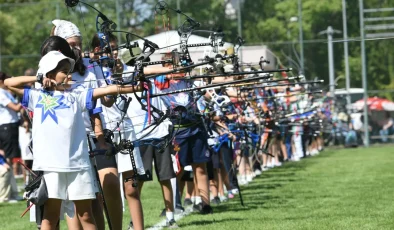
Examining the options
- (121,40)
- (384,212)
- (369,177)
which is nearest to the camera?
(384,212)

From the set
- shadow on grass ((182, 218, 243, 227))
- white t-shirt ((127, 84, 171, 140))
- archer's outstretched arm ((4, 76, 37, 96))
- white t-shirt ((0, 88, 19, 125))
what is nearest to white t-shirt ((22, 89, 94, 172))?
archer's outstretched arm ((4, 76, 37, 96))

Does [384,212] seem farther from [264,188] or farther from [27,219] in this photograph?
[264,188]

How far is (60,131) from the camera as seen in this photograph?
7414 millimetres

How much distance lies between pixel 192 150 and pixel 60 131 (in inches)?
205

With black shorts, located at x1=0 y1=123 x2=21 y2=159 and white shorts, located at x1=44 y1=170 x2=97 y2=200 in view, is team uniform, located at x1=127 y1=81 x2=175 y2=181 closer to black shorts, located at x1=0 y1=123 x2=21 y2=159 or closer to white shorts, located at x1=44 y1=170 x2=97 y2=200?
white shorts, located at x1=44 y1=170 x2=97 y2=200

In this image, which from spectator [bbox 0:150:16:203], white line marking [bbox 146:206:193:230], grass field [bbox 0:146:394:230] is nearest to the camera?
grass field [bbox 0:146:394:230]

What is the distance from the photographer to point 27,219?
1322cm

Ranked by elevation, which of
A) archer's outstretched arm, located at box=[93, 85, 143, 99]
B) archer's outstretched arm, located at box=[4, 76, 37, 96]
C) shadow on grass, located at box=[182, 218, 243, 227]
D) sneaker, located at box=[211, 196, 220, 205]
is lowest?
sneaker, located at box=[211, 196, 220, 205]

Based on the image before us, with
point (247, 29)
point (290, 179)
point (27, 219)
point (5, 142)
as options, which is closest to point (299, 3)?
point (247, 29)

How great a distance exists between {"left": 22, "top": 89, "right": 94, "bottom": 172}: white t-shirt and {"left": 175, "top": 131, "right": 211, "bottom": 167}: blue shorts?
16.5 feet

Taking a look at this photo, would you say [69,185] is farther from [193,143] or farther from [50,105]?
[193,143]

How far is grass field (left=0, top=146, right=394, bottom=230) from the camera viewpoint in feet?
36.1

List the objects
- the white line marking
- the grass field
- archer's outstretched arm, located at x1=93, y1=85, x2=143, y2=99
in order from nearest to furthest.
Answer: archer's outstretched arm, located at x1=93, y1=85, x2=143, y2=99 → the grass field → the white line marking

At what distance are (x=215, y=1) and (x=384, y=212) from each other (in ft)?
82.8
